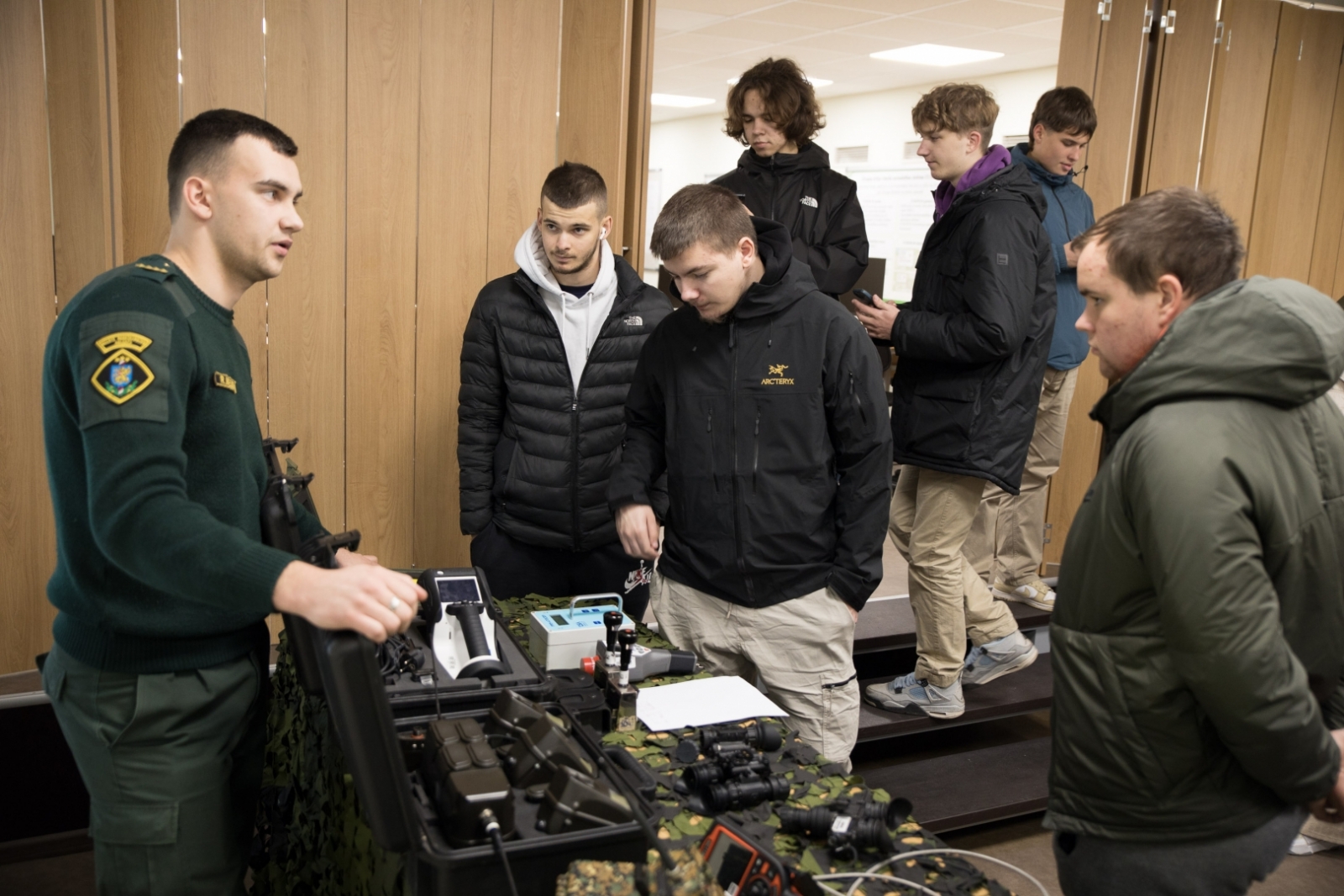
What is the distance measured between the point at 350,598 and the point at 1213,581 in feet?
3.34

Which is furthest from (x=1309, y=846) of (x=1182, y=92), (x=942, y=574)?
(x=1182, y=92)

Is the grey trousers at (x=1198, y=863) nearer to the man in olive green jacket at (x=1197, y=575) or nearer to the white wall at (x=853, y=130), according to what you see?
the man in olive green jacket at (x=1197, y=575)

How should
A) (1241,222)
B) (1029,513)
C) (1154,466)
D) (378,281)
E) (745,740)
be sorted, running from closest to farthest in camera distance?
1. (1154,466)
2. (745,740)
3. (378,281)
4. (1029,513)
5. (1241,222)

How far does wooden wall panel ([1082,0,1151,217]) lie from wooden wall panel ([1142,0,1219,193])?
9cm

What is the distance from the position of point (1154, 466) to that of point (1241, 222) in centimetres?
433

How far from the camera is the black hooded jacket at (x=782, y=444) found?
208 cm

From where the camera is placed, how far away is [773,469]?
2086 millimetres

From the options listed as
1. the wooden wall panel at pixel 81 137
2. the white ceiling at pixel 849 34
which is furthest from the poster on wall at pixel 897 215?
the wooden wall panel at pixel 81 137

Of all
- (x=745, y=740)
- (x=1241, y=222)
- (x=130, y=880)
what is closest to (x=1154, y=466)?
(x=745, y=740)

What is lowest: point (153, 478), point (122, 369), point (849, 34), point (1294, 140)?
point (153, 478)

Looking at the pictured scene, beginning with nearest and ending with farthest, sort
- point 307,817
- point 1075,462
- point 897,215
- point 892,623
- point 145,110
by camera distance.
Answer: point 307,817, point 145,110, point 892,623, point 1075,462, point 897,215

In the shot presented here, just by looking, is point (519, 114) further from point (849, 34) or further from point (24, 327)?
point (849, 34)

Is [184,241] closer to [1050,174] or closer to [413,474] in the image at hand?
[413,474]

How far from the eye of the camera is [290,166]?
64.3 inches
